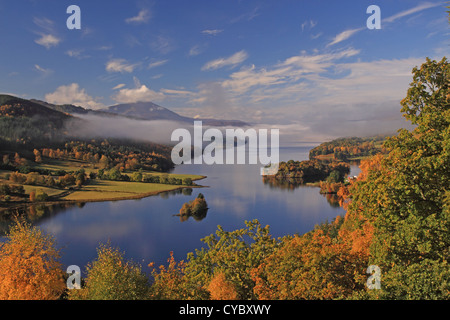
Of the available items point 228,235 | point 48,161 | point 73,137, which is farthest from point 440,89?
point 73,137

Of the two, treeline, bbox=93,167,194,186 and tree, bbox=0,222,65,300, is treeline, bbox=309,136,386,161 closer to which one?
treeline, bbox=93,167,194,186

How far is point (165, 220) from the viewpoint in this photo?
58656 millimetres

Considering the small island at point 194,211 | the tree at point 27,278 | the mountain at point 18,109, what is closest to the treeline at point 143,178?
the small island at point 194,211

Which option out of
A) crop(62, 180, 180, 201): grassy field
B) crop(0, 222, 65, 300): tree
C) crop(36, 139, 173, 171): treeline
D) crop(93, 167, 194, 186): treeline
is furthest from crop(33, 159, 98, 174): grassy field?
crop(0, 222, 65, 300): tree

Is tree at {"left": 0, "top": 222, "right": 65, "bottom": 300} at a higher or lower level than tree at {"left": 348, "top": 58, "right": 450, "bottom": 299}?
lower

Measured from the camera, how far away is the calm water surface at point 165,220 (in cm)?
4411

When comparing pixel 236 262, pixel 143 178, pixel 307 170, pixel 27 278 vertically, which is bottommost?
pixel 27 278

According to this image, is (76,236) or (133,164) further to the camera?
(133,164)

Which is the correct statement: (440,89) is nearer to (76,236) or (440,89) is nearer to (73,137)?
(76,236)

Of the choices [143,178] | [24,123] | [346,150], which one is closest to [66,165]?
[143,178]

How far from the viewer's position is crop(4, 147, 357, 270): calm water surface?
44.1 meters

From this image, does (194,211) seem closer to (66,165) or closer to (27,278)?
(27,278)
